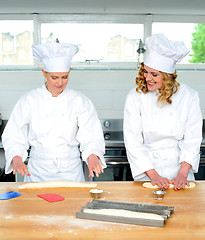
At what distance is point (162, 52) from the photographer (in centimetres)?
232

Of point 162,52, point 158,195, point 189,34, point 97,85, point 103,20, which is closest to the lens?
point 158,195

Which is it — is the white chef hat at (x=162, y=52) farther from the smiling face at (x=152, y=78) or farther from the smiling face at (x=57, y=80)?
the smiling face at (x=57, y=80)

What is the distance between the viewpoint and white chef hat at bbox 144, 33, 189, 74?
231 centimetres

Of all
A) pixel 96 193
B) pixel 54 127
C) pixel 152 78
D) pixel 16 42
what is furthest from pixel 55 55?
pixel 16 42

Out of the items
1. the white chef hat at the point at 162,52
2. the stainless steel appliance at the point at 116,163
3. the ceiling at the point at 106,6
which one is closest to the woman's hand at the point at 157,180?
the white chef hat at the point at 162,52

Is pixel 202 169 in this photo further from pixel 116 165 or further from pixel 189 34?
pixel 189 34

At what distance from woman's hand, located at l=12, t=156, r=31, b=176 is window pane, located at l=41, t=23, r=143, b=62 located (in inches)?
81.5

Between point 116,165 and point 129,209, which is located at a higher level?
point 129,209

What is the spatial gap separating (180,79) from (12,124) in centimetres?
200

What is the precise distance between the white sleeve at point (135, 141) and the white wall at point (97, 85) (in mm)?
1338

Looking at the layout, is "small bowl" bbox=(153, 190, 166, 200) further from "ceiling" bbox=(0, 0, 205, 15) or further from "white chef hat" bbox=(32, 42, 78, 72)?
"ceiling" bbox=(0, 0, 205, 15)

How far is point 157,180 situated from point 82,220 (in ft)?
2.16

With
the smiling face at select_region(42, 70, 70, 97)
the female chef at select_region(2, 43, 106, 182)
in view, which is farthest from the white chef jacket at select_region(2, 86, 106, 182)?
the smiling face at select_region(42, 70, 70, 97)

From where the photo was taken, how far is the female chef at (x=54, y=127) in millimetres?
2383
